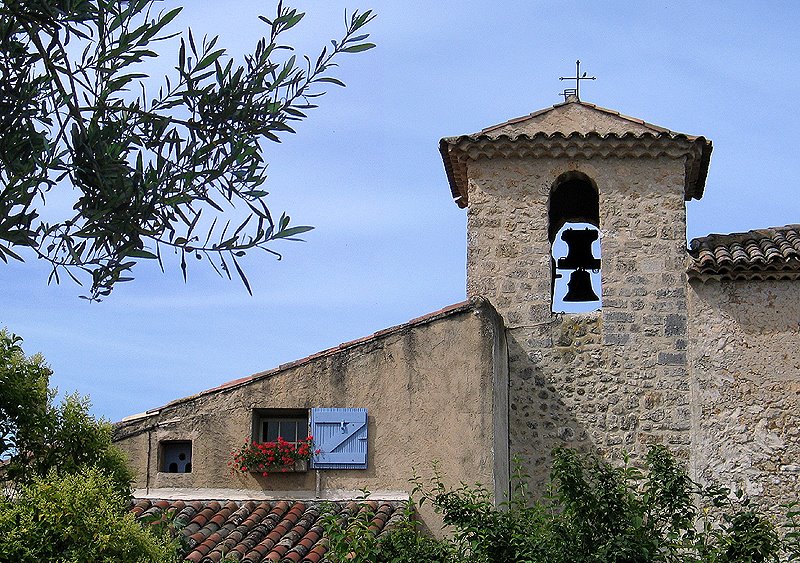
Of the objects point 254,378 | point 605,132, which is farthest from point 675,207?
point 254,378

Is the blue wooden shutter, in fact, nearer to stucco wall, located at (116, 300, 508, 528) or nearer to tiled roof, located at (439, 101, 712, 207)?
stucco wall, located at (116, 300, 508, 528)

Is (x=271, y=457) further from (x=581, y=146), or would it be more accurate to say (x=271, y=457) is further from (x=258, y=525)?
(x=581, y=146)

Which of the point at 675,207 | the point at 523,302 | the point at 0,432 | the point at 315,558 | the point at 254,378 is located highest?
the point at 675,207

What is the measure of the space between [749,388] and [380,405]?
4.25 meters

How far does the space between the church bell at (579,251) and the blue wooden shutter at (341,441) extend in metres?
3.83

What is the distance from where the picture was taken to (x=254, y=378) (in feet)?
44.4

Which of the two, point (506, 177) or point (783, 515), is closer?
point (783, 515)

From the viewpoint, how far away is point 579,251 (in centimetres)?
1580

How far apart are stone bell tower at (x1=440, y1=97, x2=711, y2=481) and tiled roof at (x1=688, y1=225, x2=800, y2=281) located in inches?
Result: 12.6

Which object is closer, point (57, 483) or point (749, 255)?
point (57, 483)

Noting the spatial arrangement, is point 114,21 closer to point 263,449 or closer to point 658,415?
point 263,449

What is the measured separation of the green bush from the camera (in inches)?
306

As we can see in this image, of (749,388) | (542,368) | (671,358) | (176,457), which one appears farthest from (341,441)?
(749,388)

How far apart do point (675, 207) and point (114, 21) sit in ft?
36.3
